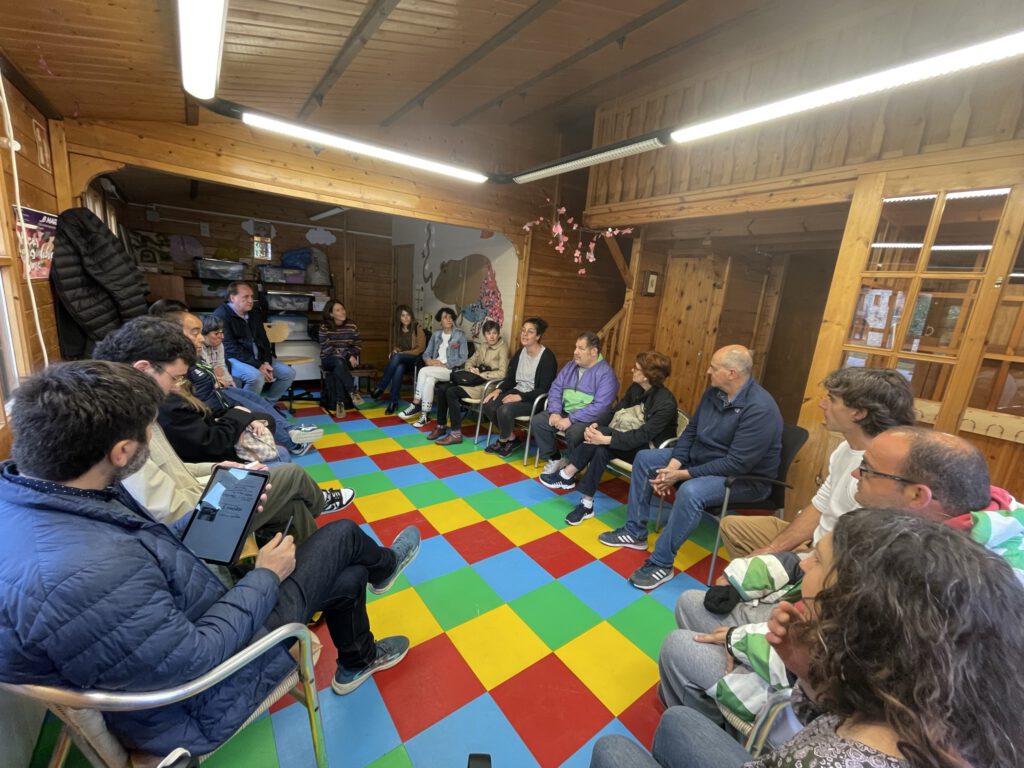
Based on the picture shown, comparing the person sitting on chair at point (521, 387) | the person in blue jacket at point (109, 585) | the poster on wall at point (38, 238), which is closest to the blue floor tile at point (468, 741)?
the person in blue jacket at point (109, 585)

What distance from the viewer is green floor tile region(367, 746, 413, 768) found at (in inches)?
51.1

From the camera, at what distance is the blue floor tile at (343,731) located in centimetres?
131

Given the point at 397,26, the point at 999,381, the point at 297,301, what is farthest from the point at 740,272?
the point at 297,301

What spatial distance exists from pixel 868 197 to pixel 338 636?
12.2ft

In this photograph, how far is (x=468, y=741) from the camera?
1386mm

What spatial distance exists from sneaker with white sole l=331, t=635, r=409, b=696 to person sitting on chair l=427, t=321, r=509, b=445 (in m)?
2.44

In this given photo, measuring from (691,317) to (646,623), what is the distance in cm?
378

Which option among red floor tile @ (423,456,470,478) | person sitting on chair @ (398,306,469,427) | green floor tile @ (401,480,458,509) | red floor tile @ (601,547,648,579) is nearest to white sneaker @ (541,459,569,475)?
red floor tile @ (423,456,470,478)

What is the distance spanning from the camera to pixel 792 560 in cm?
160

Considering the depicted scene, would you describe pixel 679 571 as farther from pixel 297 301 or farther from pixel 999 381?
pixel 297 301

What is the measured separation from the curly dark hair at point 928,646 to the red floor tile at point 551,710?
112cm

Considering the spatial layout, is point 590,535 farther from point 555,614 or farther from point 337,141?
point 337,141

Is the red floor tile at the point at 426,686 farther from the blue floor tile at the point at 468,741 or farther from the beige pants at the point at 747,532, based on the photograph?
the beige pants at the point at 747,532

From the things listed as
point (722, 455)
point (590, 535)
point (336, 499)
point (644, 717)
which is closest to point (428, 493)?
point (336, 499)
